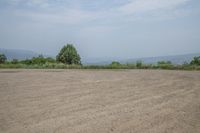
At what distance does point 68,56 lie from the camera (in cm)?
5984

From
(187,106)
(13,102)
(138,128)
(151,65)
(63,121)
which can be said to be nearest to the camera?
(138,128)

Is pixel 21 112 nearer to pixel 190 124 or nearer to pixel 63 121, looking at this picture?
pixel 63 121

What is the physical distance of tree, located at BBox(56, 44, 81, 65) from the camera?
5972cm

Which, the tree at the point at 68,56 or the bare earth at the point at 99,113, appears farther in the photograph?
the tree at the point at 68,56

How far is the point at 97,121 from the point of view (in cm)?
711

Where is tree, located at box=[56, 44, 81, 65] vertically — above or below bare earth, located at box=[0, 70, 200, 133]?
above

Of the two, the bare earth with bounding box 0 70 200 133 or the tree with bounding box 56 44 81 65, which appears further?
the tree with bounding box 56 44 81 65

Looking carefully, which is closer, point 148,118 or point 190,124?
point 190,124

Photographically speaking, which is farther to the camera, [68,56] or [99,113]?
[68,56]

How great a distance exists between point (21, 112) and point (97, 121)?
108 inches

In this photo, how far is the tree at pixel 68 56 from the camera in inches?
2351

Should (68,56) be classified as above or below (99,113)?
above

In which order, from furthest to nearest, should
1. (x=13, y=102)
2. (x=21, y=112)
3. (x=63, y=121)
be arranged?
(x=13, y=102), (x=21, y=112), (x=63, y=121)

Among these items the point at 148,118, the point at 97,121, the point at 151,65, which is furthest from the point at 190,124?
the point at 151,65
